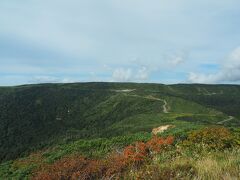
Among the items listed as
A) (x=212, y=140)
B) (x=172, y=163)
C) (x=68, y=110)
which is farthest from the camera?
(x=68, y=110)

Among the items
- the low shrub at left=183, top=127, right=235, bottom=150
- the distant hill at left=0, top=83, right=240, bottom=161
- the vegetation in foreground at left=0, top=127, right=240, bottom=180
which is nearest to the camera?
the vegetation in foreground at left=0, top=127, right=240, bottom=180

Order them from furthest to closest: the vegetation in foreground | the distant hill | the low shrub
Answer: the distant hill < the low shrub < the vegetation in foreground

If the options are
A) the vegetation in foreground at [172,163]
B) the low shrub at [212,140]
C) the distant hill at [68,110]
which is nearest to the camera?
the vegetation in foreground at [172,163]

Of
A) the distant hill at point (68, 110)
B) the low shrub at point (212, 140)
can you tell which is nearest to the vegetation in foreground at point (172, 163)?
the low shrub at point (212, 140)

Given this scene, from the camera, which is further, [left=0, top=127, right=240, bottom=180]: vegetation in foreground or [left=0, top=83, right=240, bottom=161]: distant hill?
[left=0, top=83, right=240, bottom=161]: distant hill

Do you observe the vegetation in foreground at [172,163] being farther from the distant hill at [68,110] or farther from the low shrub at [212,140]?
the distant hill at [68,110]

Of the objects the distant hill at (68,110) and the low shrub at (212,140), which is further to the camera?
the distant hill at (68,110)

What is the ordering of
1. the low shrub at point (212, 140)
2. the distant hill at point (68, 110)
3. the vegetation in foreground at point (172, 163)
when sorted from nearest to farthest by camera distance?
the vegetation in foreground at point (172, 163), the low shrub at point (212, 140), the distant hill at point (68, 110)

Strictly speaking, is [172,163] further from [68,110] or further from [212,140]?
[68,110]

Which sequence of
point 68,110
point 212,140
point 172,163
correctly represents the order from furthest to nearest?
point 68,110, point 212,140, point 172,163

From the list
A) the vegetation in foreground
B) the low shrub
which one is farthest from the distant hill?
the vegetation in foreground

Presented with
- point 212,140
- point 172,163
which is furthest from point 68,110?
point 172,163

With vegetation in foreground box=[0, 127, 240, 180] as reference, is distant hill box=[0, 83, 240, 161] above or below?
below

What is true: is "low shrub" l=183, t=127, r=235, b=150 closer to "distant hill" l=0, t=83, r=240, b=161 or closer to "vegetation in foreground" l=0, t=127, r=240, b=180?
"vegetation in foreground" l=0, t=127, r=240, b=180
